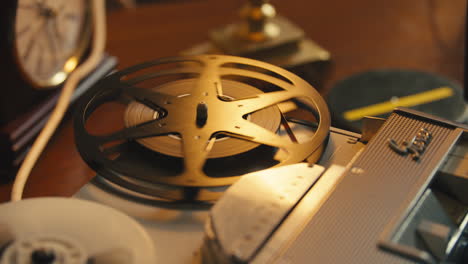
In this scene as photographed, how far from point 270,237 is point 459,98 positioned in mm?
754

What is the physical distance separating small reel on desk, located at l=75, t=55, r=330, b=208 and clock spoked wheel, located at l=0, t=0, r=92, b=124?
276mm

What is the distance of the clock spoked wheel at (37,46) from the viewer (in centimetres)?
97

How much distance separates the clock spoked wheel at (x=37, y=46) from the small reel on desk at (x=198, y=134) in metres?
0.28

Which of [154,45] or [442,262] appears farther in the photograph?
[154,45]

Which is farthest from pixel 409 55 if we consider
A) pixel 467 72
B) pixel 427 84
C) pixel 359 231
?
pixel 359 231

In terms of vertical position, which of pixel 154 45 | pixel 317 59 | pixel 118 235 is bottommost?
pixel 118 235

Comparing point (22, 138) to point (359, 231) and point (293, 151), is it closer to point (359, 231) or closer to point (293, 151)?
point (293, 151)

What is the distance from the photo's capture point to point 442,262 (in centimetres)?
58

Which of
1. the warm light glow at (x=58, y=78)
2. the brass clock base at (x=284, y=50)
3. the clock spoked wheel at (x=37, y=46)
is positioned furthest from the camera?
the brass clock base at (x=284, y=50)

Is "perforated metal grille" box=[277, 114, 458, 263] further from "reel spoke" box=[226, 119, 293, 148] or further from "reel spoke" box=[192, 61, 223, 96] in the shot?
"reel spoke" box=[192, 61, 223, 96]

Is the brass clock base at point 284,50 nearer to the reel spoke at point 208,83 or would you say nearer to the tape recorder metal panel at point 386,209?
the reel spoke at point 208,83

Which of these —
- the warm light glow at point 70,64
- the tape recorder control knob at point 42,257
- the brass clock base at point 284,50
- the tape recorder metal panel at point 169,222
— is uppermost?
the brass clock base at point 284,50

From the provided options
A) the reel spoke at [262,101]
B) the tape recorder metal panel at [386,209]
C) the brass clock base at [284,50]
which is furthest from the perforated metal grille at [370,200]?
the brass clock base at [284,50]

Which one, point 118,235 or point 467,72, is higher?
point 467,72
